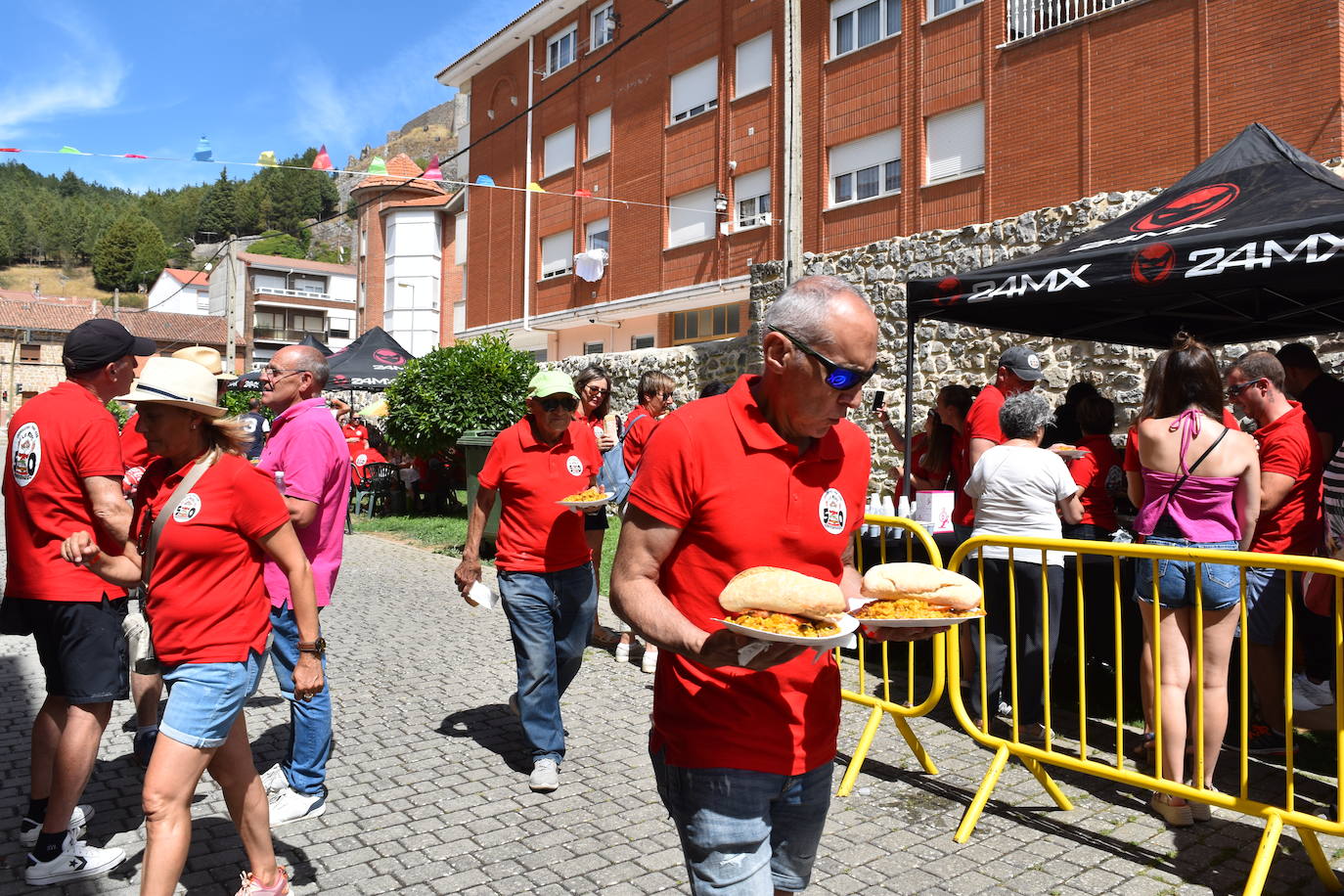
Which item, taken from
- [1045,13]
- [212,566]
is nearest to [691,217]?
[1045,13]

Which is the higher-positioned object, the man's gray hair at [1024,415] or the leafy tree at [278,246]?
the leafy tree at [278,246]

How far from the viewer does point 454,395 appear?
51.6 ft

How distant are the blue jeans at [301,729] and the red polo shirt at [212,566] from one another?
107 centimetres

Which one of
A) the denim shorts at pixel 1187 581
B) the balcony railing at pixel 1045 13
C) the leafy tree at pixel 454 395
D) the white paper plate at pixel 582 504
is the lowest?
the denim shorts at pixel 1187 581

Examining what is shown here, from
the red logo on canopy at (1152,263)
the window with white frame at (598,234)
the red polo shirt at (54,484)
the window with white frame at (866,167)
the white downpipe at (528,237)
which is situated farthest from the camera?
the white downpipe at (528,237)

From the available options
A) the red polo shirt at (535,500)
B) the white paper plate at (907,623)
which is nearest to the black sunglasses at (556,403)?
the red polo shirt at (535,500)

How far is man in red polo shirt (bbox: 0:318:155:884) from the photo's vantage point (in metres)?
3.62

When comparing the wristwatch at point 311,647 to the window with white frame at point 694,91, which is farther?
the window with white frame at point 694,91

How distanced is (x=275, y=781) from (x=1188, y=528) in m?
→ 4.30

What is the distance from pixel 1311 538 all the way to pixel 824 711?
420 centimetres

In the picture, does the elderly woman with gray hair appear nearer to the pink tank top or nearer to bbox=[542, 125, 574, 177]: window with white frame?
the pink tank top

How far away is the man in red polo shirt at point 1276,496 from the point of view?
495 centimetres

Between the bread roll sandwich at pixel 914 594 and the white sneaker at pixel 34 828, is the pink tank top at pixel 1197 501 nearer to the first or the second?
the bread roll sandwich at pixel 914 594

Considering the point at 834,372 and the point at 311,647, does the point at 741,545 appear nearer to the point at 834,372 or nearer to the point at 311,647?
the point at 834,372
